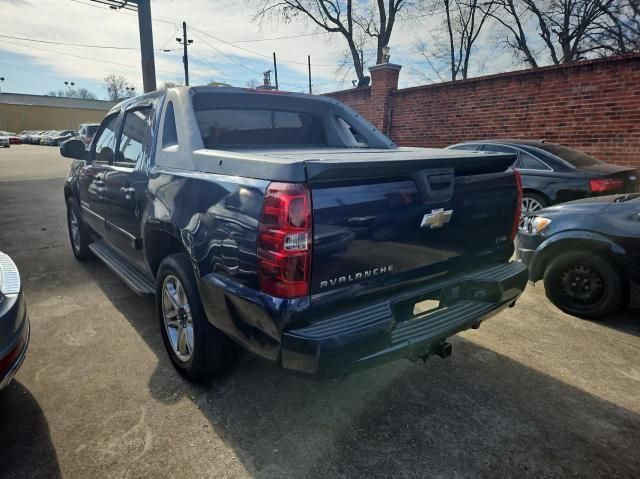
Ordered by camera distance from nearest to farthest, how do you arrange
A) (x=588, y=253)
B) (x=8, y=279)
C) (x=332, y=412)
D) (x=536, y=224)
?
(x=8, y=279) < (x=332, y=412) < (x=588, y=253) < (x=536, y=224)

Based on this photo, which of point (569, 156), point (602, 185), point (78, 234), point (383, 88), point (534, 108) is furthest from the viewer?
point (383, 88)

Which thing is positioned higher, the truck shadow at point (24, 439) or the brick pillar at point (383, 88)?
the brick pillar at point (383, 88)

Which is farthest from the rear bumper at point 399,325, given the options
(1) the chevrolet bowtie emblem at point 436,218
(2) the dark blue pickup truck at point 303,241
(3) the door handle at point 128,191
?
(3) the door handle at point 128,191

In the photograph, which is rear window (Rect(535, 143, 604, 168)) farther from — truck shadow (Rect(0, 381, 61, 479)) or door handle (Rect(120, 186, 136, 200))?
truck shadow (Rect(0, 381, 61, 479))

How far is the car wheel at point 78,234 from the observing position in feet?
16.4

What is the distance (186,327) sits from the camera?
2.73 metres

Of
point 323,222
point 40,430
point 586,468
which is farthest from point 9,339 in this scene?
point 586,468

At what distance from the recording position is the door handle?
320 cm

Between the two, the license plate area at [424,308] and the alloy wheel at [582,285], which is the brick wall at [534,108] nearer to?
the alloy wheel at [582,285]

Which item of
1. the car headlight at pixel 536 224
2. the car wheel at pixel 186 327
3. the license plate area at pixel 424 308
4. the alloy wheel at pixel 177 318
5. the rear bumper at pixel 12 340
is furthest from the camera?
the car headlight at pixel 536 224

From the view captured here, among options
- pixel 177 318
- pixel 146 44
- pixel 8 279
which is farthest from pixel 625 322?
pixel 146 44

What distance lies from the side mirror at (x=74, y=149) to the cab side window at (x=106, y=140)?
15 centimetres

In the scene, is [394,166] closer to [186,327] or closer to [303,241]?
[303,241]

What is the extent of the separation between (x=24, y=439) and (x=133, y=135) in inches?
89.3
